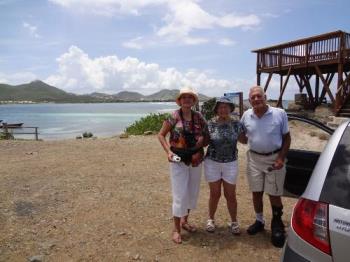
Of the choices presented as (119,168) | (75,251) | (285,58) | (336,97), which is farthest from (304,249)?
(285,58)

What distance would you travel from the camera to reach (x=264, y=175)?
176 inches

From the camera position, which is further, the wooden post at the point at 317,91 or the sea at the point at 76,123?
the sea at the point at 76,123

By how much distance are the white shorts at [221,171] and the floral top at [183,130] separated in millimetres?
152

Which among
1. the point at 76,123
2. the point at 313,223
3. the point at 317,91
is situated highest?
the point at 317,91

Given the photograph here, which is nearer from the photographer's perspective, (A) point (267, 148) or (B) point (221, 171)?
(A) point (267, 148)

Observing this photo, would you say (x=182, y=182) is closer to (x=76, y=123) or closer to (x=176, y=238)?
(x=176, y=238)

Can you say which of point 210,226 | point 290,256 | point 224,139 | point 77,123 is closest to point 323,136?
point 210,226

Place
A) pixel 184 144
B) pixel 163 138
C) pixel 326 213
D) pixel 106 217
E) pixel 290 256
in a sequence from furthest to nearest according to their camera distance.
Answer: pixel 106 217 → pixel 163 138 → pixel 184 144 → pixel 290 256 → pixel 326 213

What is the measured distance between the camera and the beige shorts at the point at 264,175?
4348mm

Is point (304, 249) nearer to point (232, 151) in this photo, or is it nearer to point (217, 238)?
point (232, 151)

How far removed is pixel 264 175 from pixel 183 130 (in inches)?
40.6

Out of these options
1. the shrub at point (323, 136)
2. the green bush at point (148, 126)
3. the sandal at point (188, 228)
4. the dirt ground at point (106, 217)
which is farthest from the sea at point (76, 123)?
the green bush at point (148, 126)

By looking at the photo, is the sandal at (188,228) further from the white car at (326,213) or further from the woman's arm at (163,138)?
the white car at (326,213)

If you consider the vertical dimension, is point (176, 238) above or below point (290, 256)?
below
